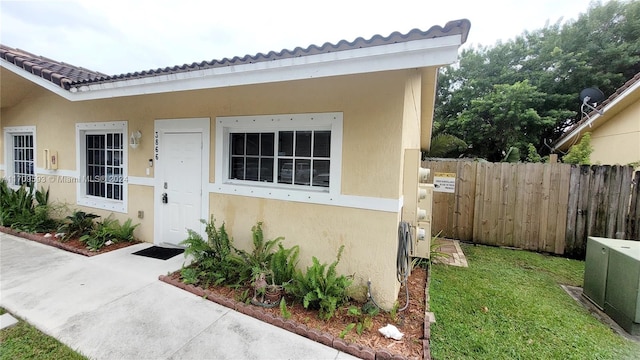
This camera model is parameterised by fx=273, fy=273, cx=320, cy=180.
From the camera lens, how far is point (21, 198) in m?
7.21

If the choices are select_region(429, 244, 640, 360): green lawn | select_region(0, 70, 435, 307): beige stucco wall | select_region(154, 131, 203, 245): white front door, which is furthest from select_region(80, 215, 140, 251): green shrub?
select_region(429, 244, 640, 360): green lawn

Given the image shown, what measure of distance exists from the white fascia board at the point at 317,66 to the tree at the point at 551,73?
15908mm

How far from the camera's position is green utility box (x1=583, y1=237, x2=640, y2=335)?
10.6 feet

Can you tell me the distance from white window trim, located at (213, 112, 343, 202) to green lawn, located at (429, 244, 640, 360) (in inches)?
87.8

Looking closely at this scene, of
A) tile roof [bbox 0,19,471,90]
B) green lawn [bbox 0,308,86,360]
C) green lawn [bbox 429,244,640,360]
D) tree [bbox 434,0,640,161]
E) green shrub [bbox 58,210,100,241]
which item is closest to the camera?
tile roof [bbox 0,19,471,90]

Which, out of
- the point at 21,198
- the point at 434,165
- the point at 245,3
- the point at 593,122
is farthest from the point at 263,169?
the point at 593,122

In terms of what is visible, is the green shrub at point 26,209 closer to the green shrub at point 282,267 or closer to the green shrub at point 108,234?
the green shrub at point 108,234

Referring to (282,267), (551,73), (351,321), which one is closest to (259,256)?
(282,267)

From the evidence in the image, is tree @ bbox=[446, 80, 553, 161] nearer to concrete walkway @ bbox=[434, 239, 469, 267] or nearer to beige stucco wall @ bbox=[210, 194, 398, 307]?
concrete walkway @ bbox=[434, 239, 469, 267]

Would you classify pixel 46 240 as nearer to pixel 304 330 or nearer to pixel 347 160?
pixel 304 330

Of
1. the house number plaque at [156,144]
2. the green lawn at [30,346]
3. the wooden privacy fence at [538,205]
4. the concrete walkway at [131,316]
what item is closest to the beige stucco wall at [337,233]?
the concrete walkway at [131,316]

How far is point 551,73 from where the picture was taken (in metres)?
15.9

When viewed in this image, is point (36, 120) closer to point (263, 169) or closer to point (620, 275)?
point (263, 169)

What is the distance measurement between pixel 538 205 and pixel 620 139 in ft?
15.7
